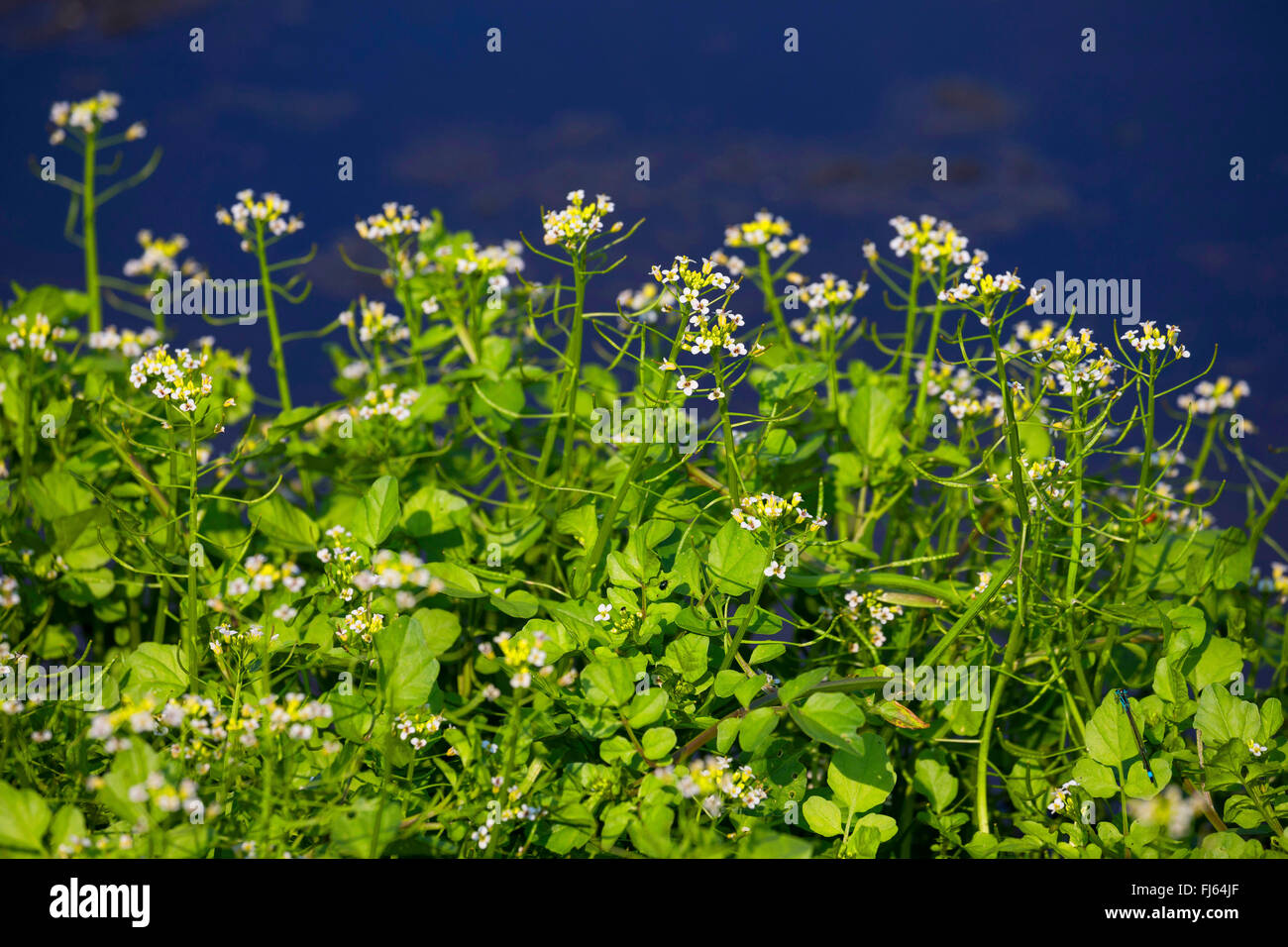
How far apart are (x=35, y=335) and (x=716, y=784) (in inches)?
44.2

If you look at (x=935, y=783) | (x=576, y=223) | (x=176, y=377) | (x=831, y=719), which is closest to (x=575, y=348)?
(x=576, y=223)

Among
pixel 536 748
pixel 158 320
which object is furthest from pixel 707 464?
pixel 158 320

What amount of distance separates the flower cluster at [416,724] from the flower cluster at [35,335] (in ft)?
2.82

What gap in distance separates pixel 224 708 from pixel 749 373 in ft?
2.36

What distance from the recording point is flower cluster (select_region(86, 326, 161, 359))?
1.43m

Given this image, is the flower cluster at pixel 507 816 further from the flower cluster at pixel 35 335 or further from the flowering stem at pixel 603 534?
the flower cluster at pixel 35 335

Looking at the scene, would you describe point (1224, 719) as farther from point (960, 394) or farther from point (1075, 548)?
point (960, 394)

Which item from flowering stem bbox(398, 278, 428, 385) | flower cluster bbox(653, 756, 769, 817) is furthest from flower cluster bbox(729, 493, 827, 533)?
flowering stem bbox(398, 278, 428, 385)

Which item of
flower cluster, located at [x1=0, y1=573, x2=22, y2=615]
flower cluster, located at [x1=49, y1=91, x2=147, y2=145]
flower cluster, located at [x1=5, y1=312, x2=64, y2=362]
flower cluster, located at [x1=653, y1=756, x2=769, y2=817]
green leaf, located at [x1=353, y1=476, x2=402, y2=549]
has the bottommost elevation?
flower cluster, located at [x1=653, y1=756, x2=769, y2=817]

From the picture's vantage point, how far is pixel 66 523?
4.02ft

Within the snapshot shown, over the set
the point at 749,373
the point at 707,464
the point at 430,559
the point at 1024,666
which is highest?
the point at 749,373

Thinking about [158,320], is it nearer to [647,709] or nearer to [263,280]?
[263,280]

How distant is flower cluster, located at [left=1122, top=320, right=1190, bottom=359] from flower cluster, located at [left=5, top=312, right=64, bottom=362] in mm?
1375

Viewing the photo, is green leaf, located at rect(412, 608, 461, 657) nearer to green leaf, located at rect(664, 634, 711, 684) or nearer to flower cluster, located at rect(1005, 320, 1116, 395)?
green leaf, located at rect(664, 634, 711, 684)
